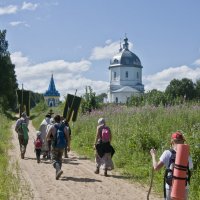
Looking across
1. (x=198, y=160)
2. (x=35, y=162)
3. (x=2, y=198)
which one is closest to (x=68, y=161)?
(x=35, y=162)

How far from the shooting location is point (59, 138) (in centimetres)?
1355

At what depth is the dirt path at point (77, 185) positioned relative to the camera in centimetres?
1091

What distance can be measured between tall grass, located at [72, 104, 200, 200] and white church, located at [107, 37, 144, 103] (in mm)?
107412

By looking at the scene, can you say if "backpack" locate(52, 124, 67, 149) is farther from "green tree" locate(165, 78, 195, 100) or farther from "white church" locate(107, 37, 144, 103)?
"white church" locate(107, 37, 144, 103)

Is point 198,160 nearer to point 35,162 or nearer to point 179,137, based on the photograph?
point 179,137

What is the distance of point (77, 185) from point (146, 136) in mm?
4785

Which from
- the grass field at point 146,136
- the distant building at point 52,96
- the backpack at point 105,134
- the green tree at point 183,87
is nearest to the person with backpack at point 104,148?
the backpack at point 105,134

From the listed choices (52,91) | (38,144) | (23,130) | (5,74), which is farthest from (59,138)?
(52,91)

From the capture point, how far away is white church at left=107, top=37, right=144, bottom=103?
130000 mm

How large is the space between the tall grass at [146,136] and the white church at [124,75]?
107m

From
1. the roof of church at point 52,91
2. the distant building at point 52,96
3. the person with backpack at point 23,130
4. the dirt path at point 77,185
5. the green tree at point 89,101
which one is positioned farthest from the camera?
the roof of church at point 52,91

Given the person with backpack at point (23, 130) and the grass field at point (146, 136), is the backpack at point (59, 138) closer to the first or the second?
the grass field at point (146, 136)

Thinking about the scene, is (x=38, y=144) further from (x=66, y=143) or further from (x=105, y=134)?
(x=105, y=134)

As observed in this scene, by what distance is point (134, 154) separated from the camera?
630 inches
